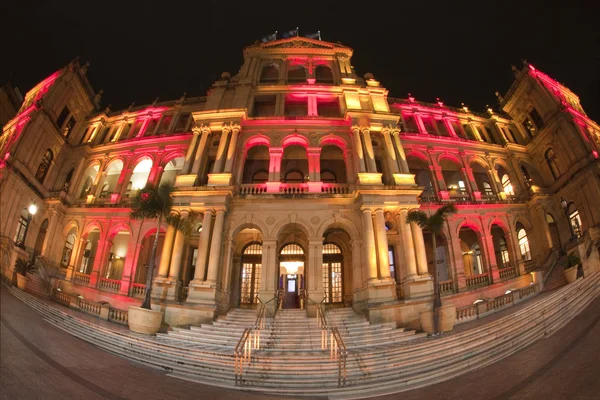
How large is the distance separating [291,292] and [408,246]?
335 inches

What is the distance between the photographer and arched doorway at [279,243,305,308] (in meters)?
20.4

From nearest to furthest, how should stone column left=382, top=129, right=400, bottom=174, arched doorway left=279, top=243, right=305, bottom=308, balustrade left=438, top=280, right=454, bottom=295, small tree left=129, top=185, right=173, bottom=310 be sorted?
small tree left=129, top=185, right=173, bottom=310 < balustrade left=438, top=280, right=454, bottom=295 < stone column left=382, top=129, right=400, bottom=174 < arched doorway left=279, top=243, right=305, bottom=308

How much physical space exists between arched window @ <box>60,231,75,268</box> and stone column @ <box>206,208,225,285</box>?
47.5ft

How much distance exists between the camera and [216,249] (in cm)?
1688

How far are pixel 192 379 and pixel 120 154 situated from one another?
23.6m

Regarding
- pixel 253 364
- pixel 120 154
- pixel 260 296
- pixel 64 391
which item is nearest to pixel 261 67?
pixel 120 154

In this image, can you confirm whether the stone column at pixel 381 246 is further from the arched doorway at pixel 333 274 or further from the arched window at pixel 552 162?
the arched window at pixel 552 162

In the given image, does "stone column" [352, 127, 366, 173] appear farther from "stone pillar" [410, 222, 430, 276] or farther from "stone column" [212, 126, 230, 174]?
"stone column" [212, 126, 230, 174]

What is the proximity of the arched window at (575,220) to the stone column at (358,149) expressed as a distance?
58.0 feet

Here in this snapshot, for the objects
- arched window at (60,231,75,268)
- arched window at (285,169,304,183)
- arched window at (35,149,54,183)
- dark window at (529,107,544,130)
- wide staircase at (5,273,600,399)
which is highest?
dark window at (529,107,544,130)

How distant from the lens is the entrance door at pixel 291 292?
66.1ft

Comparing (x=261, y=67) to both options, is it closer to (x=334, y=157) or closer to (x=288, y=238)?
(x=334, y=157)

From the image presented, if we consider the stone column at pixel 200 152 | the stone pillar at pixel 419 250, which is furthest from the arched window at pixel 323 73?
the stone pillar at pixel 419 250

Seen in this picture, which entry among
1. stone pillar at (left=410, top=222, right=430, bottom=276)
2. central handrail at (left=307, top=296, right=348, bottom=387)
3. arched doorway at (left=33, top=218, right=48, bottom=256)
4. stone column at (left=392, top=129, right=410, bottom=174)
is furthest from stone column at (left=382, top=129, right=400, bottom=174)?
arched doorway at (left=33, top=218, right=48, bottom=256)
